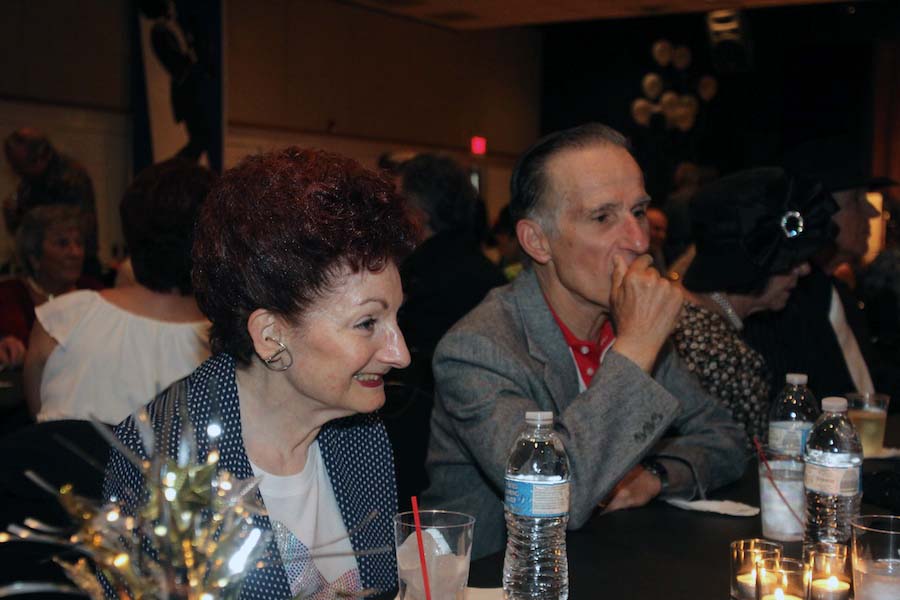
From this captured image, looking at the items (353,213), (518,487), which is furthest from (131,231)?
(518,487)

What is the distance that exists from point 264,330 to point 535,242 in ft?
3.16

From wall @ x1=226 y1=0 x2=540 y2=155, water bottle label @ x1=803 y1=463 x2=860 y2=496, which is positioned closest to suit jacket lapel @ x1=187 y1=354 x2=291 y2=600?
water bottle label @ x1=803 y1=463 x2=860 y2=496

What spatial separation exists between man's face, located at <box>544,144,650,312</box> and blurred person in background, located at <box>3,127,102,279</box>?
→ 375 centimetres

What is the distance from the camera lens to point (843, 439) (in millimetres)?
1889

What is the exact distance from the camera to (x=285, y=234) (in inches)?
60.4

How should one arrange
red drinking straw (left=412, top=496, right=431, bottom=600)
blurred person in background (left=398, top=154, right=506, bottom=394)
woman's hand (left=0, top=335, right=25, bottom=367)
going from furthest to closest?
woman's hand (left=0, top=335, right=25, bottom=367) < blurred person in background (left=398, top=154, right=506, bottom=394) < red drinking straw (left=412, top=496, right=431, bottom=600)

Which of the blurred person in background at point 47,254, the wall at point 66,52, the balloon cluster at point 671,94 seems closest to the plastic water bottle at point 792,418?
the blurred person in background at point 47,254

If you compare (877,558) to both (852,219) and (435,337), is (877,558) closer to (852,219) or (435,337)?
(435,337)

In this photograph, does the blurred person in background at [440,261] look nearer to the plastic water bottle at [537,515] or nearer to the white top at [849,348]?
the plastic water bottle at [537,515]

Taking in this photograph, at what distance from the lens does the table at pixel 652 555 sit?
1.58 meters

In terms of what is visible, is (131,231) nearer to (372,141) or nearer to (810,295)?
(810,295)

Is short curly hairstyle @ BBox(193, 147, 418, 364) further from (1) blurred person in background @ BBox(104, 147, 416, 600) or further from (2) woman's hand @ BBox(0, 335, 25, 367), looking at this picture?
(2) woman's hand @ BBox(0, 335, 25, 367)

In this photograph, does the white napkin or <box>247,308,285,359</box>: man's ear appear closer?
<box>247,308,285,359</box>: man's ear

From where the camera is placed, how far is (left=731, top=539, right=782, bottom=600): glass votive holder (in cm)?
146
